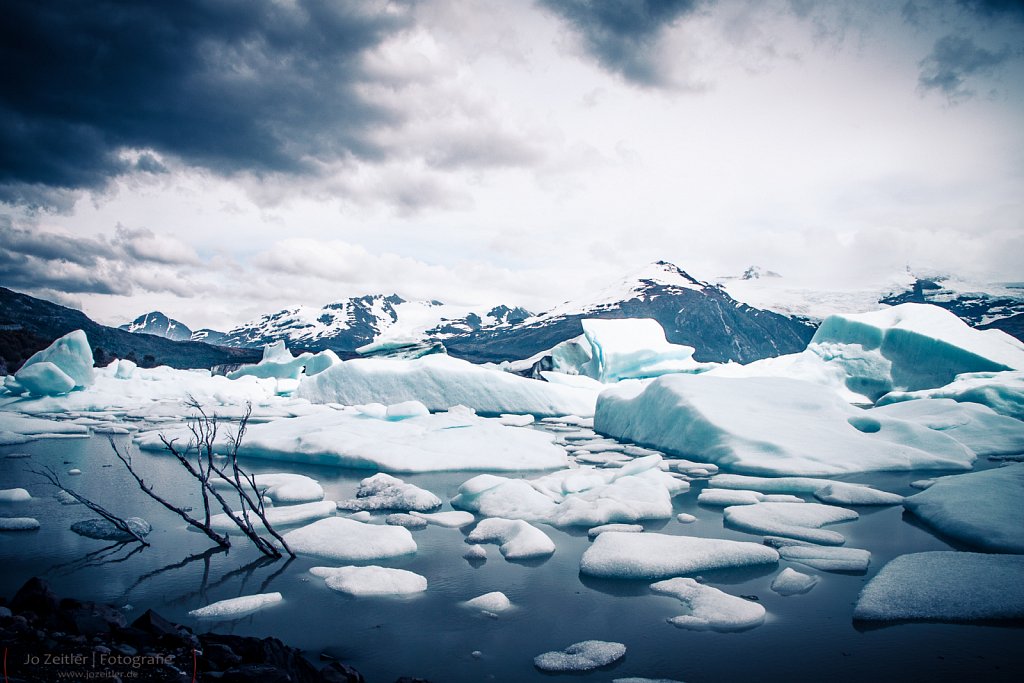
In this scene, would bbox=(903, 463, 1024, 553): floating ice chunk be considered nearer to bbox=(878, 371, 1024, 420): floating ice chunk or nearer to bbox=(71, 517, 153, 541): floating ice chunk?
bbox=(71, 517, 153, 541): floating ice chunk

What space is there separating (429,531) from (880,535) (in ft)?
15.8

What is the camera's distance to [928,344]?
803 inches

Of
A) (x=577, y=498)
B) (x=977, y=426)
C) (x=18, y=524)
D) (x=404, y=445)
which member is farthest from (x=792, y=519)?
(x=977, y=426)

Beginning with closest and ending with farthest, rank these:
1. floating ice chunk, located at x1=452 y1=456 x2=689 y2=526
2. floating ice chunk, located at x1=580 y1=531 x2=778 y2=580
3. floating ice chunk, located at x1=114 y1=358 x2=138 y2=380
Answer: floating ice chunk, located at x1=580 y1=531 x2=778 y2=580 → floating ice chunk, located at x1=452 y1=456 x2=689 y2=526 → floating ice chunk, located at x1=114 y1=358 x2=138 y2=380

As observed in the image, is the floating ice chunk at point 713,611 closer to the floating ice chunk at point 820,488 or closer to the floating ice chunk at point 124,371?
the floating ice chunk at point 820,488

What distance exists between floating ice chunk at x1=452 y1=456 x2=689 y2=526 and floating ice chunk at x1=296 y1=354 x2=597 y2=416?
11602 mm

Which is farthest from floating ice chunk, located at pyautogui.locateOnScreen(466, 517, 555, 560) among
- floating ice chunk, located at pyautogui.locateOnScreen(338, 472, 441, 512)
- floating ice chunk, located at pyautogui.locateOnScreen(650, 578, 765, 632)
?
floating ice chunk, located at pyautogui.locateOnScreen(650, 578, 765, 632)

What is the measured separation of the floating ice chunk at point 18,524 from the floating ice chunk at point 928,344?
24509 millimetres

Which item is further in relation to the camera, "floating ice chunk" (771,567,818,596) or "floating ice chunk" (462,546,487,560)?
"floating ice chunk" (462,546,487,560)

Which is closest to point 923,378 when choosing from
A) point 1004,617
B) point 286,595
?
point 1004,617

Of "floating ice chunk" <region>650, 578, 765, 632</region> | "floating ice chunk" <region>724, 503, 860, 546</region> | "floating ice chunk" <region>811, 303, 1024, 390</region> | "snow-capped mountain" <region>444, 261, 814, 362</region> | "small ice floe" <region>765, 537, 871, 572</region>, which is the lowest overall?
"floating ice chunk" <region>650, 578, 765, 632</region>

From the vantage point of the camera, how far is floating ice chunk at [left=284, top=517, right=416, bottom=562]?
213 inches

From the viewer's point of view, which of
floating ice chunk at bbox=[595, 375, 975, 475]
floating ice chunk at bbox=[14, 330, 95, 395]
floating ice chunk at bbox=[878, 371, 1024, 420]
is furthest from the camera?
floating ice chunk at bbox=[14, 330, 95, 395]

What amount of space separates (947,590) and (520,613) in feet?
10.6
